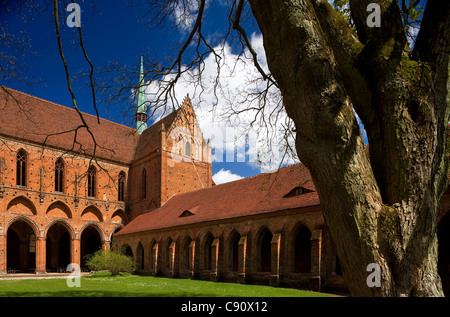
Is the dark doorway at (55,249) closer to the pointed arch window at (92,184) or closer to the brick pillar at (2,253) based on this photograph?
the pointed arch window at (92,184)

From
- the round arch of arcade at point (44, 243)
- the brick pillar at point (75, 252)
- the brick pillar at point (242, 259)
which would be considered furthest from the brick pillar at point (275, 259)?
the brick pillar at point (75, 252)

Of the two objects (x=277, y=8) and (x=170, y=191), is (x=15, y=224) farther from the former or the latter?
(x=277, y=8)

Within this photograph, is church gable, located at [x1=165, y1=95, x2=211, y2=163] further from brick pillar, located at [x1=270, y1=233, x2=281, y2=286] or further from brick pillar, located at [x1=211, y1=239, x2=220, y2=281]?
brick pillar, located at [x1=270, y1=233, x2=281, y2=286]

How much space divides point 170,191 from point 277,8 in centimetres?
3462

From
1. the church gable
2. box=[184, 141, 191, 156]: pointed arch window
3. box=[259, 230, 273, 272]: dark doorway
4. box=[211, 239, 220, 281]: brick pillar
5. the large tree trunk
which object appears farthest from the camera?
box=[184, 141, 191, 156]: pointed arch window

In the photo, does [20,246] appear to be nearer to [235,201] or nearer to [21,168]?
[21,168]

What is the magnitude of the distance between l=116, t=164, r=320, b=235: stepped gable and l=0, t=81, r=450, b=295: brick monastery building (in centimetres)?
10

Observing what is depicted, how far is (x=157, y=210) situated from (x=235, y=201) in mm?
12785

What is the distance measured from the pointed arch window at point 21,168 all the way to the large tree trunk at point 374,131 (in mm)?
34339

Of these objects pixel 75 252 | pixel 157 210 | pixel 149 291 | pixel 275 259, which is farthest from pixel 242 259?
pixel 75 252

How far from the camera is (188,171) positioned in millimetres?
40156

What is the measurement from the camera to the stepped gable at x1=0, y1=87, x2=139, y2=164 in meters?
33.7

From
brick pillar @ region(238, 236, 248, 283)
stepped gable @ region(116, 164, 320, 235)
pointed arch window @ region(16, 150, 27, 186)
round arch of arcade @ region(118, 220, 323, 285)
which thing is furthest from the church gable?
brick pillar @ region(238, 236, 248, 283)

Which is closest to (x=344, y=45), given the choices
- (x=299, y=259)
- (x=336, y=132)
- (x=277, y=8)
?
(x=277, y=8)
